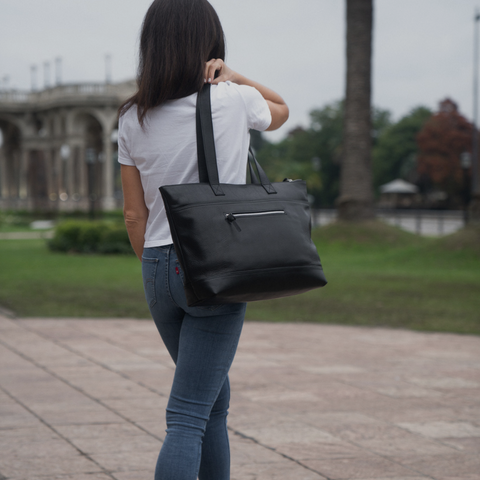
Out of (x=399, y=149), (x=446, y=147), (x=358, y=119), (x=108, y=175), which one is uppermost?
(x=399, y=149)

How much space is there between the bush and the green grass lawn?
0.97 metres

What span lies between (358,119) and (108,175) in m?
42.0

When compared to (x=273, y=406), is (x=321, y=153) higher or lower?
higher

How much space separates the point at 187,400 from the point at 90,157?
3316cm

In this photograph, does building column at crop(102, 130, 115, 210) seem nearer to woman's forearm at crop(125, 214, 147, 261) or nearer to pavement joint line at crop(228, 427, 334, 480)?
pavement joint line at crop(228, 427, 334, 480)

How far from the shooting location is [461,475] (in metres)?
3.18

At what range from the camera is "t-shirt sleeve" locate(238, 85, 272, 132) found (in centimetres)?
208

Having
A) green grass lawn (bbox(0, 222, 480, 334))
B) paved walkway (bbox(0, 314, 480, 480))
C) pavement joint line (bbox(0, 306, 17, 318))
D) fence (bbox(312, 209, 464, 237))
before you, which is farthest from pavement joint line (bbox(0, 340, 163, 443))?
fence (bbox(312, 209, 464, 237))

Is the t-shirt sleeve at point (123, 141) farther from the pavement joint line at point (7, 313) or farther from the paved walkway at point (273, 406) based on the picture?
the pavement joint line at point (7, 313)

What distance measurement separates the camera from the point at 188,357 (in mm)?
2027

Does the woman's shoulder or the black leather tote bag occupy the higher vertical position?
the woman's shoulder

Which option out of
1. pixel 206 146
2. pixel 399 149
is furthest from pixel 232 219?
pixel 399 149

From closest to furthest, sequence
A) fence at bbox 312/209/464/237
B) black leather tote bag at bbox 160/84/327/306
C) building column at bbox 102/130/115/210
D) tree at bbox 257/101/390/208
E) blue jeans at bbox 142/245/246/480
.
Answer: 1. black leather tote bag at bbox 160/84/327/306
2. blue jeans at bbox 142/245/246/480
3. fence at bbox 312/209/464/237
4. building column at bbox 102/130/115/210
5. tree at bbox 257/101/390/208

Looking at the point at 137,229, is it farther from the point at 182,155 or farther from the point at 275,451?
the point at 275,451
